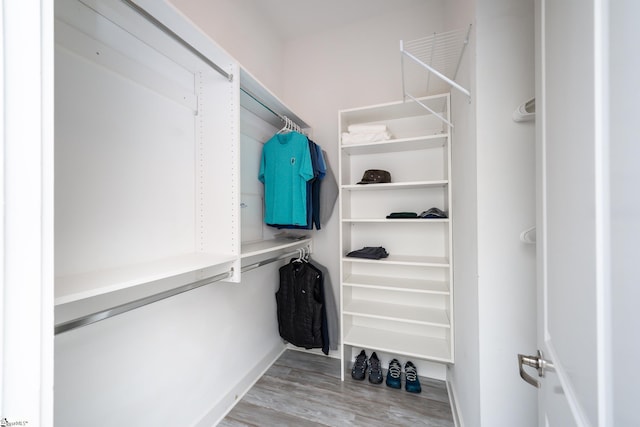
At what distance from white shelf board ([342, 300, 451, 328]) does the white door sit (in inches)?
45.0

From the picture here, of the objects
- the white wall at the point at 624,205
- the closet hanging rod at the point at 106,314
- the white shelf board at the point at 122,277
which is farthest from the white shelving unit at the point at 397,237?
the white wall at the point at 624,205

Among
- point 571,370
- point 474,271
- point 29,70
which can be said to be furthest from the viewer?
point 474,271

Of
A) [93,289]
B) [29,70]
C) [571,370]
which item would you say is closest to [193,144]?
[93,289]

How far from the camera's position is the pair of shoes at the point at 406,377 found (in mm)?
1805

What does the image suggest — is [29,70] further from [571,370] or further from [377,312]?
[377,312]

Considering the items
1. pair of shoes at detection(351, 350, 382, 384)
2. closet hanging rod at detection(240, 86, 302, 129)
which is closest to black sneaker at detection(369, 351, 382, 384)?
pair of shoes at detection(351, 350, 382, 384)

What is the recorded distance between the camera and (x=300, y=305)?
6.87 ft

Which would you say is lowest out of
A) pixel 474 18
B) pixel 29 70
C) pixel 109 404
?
pixel 109 404

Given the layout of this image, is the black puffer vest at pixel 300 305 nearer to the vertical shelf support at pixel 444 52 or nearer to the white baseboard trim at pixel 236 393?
the white baseboard trim at pixel 236 393

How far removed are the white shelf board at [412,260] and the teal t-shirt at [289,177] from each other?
57 centimetres

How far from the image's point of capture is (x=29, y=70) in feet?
1.16

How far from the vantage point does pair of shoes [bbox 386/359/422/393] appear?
1805 mm

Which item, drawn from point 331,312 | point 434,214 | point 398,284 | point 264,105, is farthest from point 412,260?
point 264,105

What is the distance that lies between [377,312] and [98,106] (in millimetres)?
2053
